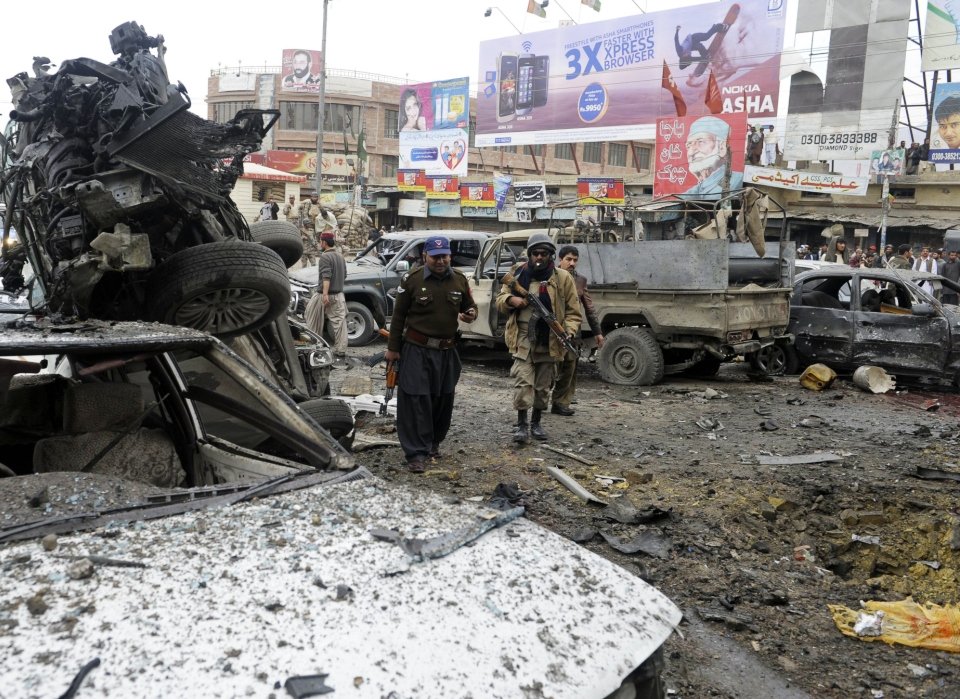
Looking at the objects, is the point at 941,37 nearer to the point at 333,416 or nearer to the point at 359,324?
the point at 359,324

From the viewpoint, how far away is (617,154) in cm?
4941

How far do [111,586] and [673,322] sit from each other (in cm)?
777

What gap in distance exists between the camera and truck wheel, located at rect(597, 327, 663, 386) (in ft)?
29.9

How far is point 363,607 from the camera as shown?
179 centimetres

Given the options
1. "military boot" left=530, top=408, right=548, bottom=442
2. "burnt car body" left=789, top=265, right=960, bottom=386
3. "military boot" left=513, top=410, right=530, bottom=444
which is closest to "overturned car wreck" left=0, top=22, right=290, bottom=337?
"military boot" left=513, top=410, right=530, bottom=444

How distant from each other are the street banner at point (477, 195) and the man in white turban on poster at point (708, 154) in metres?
8.10

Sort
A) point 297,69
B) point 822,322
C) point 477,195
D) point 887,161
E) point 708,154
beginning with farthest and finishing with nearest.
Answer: point 297,69 < point 477,195 < point 708,154 < point 887,161 < point 822,322

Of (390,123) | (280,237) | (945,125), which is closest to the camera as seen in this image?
(280,237)

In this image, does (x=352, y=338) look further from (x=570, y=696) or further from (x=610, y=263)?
(x=570, y=696)

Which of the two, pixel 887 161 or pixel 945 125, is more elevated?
pixel 945 125

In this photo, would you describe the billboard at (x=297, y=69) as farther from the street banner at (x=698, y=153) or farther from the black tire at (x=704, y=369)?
the black tire at (x=704, y=369)

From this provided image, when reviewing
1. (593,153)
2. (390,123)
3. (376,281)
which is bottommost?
(376,281)

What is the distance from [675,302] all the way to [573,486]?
4.30 metres

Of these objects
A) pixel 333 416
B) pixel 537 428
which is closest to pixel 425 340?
pixel 333 416
